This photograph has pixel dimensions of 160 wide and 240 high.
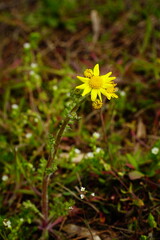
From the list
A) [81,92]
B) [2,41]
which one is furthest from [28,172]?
[2,41]

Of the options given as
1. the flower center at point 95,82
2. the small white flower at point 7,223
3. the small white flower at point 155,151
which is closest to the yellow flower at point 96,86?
the flower center at point 95,82

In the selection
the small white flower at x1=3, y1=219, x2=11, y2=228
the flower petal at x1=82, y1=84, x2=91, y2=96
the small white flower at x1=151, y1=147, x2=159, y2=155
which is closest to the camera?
the flower petal at x1=82, y1=84, x2=91, y2=96

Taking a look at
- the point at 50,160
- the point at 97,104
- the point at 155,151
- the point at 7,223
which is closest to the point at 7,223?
the point at 7,223

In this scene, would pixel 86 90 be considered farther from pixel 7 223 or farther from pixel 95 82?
pixel 7 223

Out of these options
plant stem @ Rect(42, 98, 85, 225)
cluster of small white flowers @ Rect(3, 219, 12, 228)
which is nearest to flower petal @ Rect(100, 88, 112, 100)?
plant stem @ Rect(42, 98, 85, 225)

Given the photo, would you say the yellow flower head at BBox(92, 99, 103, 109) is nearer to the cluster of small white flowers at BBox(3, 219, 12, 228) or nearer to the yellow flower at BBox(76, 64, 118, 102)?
the yellow flower at BBox(76, 64, 118, 102)

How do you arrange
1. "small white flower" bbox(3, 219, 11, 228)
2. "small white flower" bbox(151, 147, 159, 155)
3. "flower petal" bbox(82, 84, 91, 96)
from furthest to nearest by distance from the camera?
"small white flower" bbox(151, 147, 159, 155)
"small white flower" bbox(3, 219, 11, 228)
"flower petal" bbox(82, 84, 91, 96)

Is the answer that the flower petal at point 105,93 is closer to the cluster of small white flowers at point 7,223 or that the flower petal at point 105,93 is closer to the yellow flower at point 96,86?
the yellow flower at point 96,86

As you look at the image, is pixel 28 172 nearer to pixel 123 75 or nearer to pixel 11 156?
pixel 11 156


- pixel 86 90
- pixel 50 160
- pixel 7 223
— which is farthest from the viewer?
pixel 7 223
